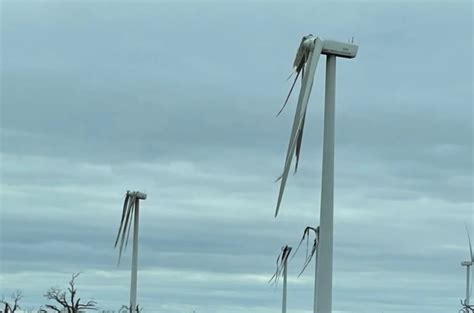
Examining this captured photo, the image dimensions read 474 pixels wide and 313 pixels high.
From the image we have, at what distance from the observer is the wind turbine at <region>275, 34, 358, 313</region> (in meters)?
26.9

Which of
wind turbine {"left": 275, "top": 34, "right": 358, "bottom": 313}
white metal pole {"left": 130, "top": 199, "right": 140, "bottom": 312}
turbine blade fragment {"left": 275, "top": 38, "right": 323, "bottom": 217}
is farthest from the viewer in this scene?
white metal pole {"left": 130, "top": 199, "right": 140, "bottom": 312}

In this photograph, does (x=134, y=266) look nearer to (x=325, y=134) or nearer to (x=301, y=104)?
(x=325, y=134)

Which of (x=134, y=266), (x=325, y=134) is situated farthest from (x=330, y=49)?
(x=134, y=266)

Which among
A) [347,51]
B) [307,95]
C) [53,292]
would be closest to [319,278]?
[307,95]

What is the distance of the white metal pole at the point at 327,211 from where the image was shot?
27344mm

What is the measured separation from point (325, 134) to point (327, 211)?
2.30 metres

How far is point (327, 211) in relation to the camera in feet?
92.0

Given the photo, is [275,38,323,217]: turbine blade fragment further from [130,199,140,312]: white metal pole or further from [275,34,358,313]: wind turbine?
[130,199,140,312]: white metal pole

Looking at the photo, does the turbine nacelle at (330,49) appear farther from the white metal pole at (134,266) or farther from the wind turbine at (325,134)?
the white metal pole at (134,266)

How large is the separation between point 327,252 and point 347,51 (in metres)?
5.89

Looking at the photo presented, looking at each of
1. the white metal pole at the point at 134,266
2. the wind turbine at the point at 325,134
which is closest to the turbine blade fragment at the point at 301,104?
the wind turbine at the point at 325,134

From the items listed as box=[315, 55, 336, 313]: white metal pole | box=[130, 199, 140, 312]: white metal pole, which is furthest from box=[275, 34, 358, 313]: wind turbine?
box=[130, 199, 140, 312]: white metal pole

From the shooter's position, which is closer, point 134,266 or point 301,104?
point 301,104

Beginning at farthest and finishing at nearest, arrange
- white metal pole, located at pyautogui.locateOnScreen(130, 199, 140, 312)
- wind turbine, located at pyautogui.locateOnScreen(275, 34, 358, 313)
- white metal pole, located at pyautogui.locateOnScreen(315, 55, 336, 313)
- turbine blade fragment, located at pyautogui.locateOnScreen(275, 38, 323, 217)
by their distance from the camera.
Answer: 1. white metal pole, located at pyautogui.locateOnScreen(130, 199, 140, 312)
2. white metal pole, located at pyautogui.locateOnScreen(315, 55, 336, 313)
3. wind turbine, located at pyautogui.locateOnScreen(275, 34, 358, 313)
4. turbine blade fragment, located at pyautogui.locateOnScreen(275, 38, 323, 217)
